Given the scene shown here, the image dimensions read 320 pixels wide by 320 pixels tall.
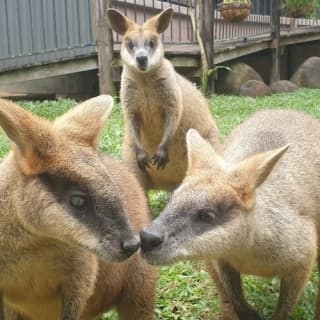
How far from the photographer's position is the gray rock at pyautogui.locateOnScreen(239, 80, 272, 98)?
12.9 metres

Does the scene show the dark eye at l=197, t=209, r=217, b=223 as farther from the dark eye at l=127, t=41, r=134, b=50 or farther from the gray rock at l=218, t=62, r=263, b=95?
the gray rock at l=218, t=62, r=263, b=95

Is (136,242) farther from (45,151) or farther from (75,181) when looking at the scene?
(45,151)

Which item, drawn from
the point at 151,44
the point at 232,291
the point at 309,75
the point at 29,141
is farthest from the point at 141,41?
the point at 309,75

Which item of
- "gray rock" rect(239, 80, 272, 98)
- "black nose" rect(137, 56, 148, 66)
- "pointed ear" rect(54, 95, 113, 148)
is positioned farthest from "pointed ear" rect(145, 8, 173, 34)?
"gray rock" rect(239, 80, 272, 98)

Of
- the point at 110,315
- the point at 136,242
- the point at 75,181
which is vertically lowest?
the point at 110,315

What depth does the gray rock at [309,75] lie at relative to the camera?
14.8 meters

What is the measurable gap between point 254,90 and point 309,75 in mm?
2464

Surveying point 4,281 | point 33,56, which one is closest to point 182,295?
point 4,281

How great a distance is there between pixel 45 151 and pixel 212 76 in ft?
32.0

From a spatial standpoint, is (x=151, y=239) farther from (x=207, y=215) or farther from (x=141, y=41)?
(x=141, y=41)

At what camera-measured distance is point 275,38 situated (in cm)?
1446

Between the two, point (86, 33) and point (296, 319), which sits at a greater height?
point (86, 33)

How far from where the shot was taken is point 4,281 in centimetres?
271

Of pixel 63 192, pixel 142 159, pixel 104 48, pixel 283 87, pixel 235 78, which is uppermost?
pixel 63 192
